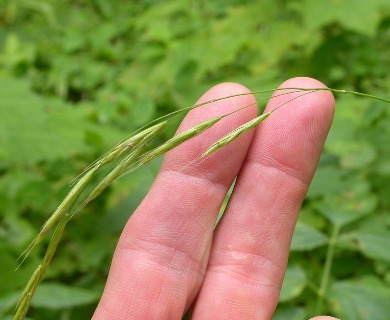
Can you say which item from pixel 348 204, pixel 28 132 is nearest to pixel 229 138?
pixel 348 204

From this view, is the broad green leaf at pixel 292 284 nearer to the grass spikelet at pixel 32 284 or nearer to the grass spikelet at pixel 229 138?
the grass spikelet at pixel 229 138

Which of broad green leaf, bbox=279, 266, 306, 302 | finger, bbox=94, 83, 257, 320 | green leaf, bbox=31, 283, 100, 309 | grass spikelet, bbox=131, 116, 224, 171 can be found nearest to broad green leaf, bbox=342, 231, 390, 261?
broad green leaf, bbox=279, 266, 306, 302

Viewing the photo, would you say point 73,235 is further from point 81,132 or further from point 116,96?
point 116,96

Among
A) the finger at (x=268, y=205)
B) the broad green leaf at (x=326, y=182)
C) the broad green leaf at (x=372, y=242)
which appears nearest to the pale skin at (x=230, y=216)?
the finger at (x=268, y=205)

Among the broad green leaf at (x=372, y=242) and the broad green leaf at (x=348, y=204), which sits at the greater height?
the broad green leaf at (x=372, y=242)

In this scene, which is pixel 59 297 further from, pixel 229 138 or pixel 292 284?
pixel 229 138

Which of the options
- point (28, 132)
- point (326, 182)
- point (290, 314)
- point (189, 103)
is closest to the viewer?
point (290, 314)

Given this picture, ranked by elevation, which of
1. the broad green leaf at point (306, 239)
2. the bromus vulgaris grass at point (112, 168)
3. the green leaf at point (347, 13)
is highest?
the bromus vulgaris grass at point (112, 168)

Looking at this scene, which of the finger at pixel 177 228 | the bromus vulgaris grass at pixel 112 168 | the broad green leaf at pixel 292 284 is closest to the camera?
the bromus vulgaris grass at pixel 112 168
